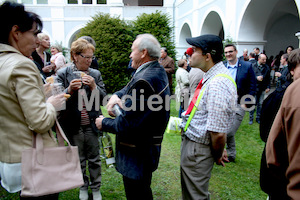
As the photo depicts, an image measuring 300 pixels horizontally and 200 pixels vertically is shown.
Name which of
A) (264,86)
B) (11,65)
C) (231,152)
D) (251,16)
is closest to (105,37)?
(251,16)

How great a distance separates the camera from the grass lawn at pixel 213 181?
3461 mm

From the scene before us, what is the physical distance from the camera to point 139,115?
203cm

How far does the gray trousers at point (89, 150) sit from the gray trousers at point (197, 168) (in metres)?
1.36

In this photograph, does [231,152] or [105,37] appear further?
[105,37]

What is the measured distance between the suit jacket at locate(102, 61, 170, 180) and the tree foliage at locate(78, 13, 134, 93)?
389 inches

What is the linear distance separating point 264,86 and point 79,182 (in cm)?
743

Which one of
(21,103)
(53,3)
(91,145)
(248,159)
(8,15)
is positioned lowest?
(248,159)

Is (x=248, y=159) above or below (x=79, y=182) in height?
below

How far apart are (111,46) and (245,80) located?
28.2 ft

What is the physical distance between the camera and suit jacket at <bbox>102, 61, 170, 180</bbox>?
6.63 ft

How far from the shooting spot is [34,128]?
5.27 ft

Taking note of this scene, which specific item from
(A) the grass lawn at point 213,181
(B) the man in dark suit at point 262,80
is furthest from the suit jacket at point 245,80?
(B) the man in dark suit at point 262,80

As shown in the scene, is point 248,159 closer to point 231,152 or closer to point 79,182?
point 231,152

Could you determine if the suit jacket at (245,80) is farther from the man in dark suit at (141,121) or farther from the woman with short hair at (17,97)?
the woman with short hair at (17,97)
